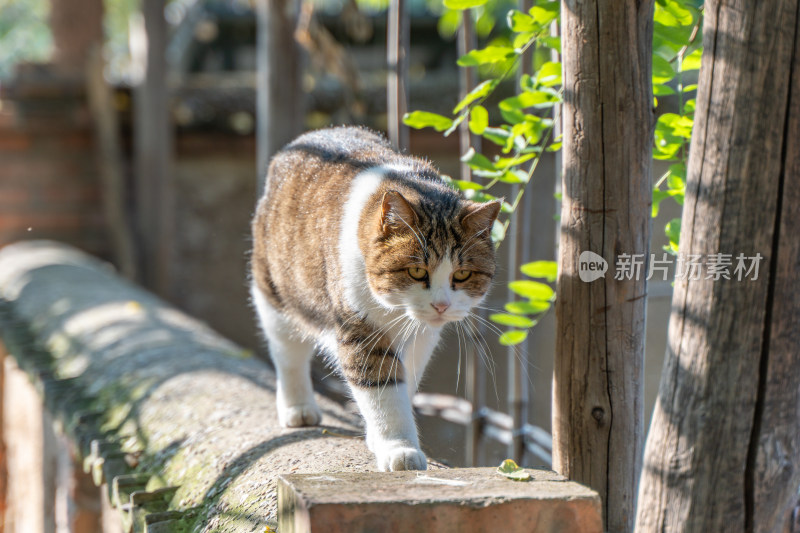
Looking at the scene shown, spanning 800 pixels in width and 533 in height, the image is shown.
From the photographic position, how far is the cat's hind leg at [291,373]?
2.71 m

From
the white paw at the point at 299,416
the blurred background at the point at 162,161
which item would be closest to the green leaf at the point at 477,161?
the white paw at the point at 299,416

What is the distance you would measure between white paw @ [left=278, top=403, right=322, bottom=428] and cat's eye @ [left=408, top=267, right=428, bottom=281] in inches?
28.0

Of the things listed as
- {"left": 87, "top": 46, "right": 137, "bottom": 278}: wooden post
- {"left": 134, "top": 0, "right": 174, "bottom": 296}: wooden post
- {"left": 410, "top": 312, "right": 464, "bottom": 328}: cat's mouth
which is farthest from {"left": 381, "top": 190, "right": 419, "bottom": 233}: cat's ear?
{"left": 87, "top": 46, "right": 137, "bottom": 278}: wooden post

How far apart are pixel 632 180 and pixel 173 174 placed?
524 centimetres

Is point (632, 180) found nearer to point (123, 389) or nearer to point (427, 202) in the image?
point (427, 202)

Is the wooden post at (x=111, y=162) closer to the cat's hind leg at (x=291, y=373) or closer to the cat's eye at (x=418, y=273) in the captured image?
the cat's hind leg at (x=291, y=373)

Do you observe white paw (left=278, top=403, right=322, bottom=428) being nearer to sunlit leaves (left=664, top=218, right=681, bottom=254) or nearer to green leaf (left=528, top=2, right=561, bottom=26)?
sunlit leaves (left=664, top=218, right=681, bottom=254)

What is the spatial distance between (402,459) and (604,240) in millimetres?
699

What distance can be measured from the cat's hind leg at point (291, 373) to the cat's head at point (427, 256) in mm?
605

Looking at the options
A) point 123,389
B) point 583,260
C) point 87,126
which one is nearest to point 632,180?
point 583,260

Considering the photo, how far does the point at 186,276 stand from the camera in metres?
6.89

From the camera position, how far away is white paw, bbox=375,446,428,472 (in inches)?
82.7

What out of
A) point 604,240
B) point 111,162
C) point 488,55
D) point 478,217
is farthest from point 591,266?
point 111,162

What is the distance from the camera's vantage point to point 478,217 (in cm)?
224
